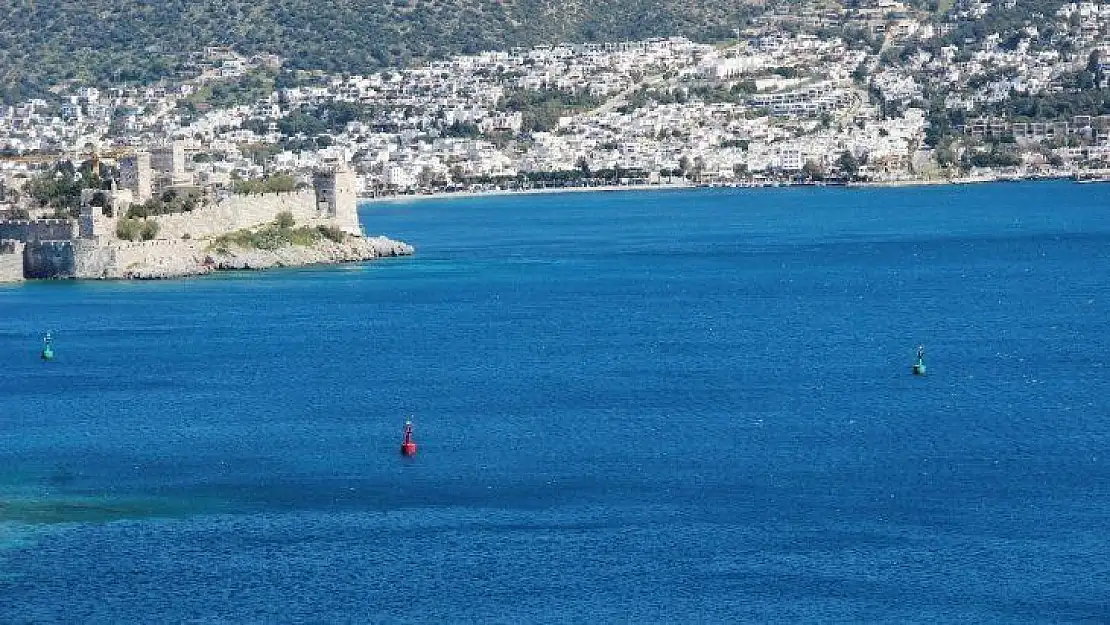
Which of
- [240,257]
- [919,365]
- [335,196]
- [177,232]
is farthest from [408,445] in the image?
[335,196]

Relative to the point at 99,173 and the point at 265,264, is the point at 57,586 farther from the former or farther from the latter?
the point at 99,173

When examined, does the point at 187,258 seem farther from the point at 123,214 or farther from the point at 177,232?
the point at 123,214

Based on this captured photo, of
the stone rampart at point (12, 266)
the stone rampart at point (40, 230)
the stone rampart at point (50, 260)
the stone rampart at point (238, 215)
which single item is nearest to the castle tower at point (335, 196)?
the stone rampart at point (238, 215)

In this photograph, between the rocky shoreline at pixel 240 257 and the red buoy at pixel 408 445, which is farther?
the rocky shoreline at pixel 240 257

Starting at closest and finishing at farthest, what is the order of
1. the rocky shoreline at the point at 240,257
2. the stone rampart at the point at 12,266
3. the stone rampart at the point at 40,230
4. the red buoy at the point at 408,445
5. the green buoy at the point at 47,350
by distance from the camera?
the red buoy at the point at 408,445
the green buoy at the point at 47,350
the stone rampart at the point at 12,266
the stone rampart at the point at 40,230
the rocky shoreline at the point at 240,257

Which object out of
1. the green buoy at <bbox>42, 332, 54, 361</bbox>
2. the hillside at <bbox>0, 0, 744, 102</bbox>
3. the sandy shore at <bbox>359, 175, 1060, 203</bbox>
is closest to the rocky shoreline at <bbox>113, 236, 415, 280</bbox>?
the green buoy at <bbox>42, 332, 54, 361</bbox>

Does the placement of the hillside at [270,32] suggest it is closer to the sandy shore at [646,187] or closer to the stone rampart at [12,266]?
the sandy shore at [646,187]

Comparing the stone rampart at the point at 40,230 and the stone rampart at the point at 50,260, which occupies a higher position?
the stone rampart at the point at 40,230
